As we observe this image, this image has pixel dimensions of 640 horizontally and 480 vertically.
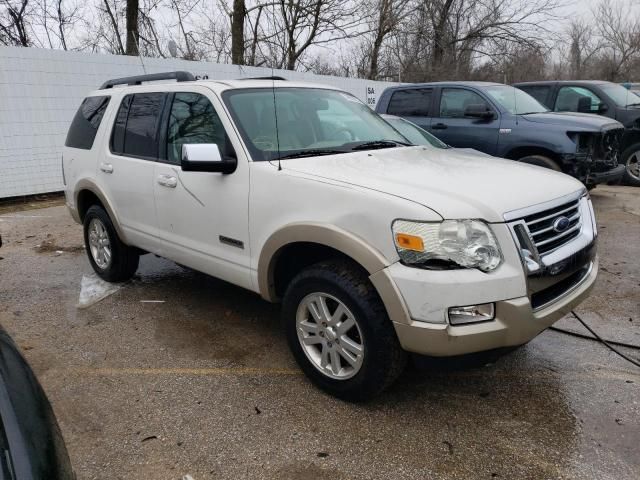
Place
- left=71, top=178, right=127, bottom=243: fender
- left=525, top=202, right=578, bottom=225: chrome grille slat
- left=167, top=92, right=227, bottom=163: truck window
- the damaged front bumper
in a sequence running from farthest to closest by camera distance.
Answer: the damaged front bumper
left=71, top=178, right=127, bottom=243: fender
left=167, top=92, right=227, bottom=163: truck window
left=525, top=202, right=578, bottom=225: chrome grille slat

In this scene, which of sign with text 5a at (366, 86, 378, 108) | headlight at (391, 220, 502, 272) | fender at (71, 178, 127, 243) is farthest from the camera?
sign with text 5a at (366, 86, 378, 108)

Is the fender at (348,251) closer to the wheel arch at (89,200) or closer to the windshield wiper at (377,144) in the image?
the windshield wiper at (377,144)

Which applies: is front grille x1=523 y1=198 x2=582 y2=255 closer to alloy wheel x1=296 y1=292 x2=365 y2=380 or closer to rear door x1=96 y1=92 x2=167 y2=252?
alloy wheel x1=296 y1=292 x2=365 y2=380

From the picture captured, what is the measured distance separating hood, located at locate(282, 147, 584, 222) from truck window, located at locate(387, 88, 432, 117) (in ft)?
17.2

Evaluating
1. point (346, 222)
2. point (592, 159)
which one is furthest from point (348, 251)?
point (592, 159)

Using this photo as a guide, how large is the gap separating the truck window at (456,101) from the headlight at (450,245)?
6034 millimetres

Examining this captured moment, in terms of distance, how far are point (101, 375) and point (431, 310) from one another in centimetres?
220

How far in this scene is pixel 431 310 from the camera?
2436 millimetres

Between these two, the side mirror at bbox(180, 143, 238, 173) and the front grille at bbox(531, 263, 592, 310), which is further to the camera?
the side mirror at bbox(180, 143, 238, 173)

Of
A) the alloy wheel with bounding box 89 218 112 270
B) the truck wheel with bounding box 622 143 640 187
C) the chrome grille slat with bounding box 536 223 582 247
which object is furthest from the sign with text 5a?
the chrome grille slat with bounding box 536 223 582 247

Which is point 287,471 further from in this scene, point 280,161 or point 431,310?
point 280,161

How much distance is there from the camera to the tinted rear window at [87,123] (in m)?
4.84

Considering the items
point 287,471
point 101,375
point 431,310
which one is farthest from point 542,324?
point 101,375

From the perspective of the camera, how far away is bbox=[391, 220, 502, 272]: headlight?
8.01ft
